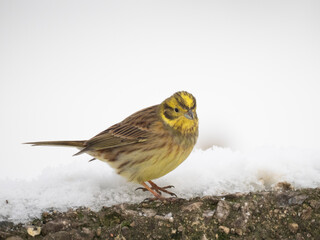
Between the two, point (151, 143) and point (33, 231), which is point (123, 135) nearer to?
point (151, 143)

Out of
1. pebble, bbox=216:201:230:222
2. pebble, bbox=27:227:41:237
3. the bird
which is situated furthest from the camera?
the bird

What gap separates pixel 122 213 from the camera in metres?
3.39

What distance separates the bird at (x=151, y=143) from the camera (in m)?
4.06

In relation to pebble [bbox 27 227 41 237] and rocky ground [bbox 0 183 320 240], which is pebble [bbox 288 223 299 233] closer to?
rocky ground [bbox 0 183 320 240]

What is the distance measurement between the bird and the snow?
165 mm

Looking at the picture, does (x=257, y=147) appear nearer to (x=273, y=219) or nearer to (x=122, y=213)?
(x=273, y=219)

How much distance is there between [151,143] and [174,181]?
471mm

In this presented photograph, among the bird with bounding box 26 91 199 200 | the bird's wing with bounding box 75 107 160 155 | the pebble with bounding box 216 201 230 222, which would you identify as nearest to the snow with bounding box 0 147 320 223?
the bird with bounding box 26 91 199 200

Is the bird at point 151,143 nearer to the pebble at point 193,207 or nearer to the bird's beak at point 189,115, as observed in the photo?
the bird's beak at point 189,115

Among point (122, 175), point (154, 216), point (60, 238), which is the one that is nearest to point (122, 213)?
point (154, 216)

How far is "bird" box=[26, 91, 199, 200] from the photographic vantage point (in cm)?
406

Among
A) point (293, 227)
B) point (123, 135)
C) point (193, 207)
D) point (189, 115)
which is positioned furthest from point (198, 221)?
point (123, 135)

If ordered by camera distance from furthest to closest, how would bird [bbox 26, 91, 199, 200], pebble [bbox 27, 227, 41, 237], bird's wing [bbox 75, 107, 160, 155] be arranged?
bird's wing [bbox 75, 107, 160, 155], bird [bbox 26, 91, 199, 200], pebble [bbox 27, 227, 41, 237]

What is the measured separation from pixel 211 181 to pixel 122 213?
104 cm
